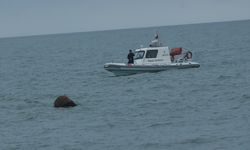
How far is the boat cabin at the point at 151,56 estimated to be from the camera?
4238cm

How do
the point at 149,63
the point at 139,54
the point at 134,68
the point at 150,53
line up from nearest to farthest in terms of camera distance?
the point at 134,68
the point at 150,53
the point at 139,54
the point at 149,63

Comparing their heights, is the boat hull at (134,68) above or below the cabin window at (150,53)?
below

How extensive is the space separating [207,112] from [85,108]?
19.7 feet

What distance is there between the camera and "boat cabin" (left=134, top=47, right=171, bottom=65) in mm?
42375

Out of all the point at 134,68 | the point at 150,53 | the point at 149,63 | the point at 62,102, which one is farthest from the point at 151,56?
the point at 62,102

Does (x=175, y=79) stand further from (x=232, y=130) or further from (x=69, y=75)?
(x=232, y=130)

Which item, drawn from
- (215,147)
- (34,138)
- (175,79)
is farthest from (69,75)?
(215,147)

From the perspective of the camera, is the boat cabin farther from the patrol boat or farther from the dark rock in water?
the dark rock in water

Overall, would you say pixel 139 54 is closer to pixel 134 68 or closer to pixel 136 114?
pixel 134 68

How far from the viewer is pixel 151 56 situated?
42500 mm

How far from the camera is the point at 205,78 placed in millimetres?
41500

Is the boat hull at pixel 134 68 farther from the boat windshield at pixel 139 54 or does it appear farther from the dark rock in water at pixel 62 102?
the dark rock in water at pixel 62 102

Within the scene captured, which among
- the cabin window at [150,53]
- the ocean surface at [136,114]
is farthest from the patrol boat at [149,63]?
the ocean surface at [136,114]

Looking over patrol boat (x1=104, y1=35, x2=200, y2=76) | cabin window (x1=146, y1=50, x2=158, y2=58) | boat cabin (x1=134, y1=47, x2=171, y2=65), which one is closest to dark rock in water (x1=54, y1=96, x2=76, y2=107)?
patrol boat (x1=104, y1=35, x2=200, y2=76)
